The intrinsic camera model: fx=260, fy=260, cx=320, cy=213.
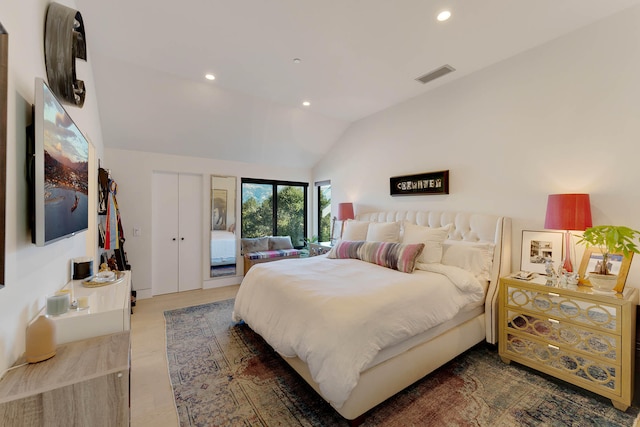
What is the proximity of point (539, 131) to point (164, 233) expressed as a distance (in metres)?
5.20

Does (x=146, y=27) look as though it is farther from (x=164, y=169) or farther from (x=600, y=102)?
(x=600, y=102)

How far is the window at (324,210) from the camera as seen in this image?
5482mm

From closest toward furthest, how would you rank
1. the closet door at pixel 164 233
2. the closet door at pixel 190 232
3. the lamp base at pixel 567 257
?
the lamp base at pixel 567 257, the closet door at pixel 164 233, the closet door at pixel 190 232

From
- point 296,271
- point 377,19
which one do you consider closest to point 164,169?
point 296,271

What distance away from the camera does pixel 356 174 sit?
4.69m

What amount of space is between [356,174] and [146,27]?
338 centimetres

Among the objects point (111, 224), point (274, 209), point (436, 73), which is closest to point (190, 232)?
point (111, 224)

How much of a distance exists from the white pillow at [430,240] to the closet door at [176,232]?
11.7 feet

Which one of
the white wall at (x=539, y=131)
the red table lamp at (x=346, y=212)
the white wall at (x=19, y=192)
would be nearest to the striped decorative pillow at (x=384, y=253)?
the white wall at (x=539, y=131)

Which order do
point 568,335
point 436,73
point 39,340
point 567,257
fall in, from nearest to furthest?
point 39,340, point 568,335, point 567,257, point 436,73

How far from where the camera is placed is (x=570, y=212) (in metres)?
2.15

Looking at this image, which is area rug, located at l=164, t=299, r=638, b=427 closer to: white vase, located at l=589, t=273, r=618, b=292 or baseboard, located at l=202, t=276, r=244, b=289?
white vase, located at l=589, t=273, r=618, b=292

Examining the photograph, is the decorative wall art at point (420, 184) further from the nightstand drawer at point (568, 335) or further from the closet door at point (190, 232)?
the closet door at point (190, 232)

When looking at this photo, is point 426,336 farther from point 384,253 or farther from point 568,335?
point 568,335
